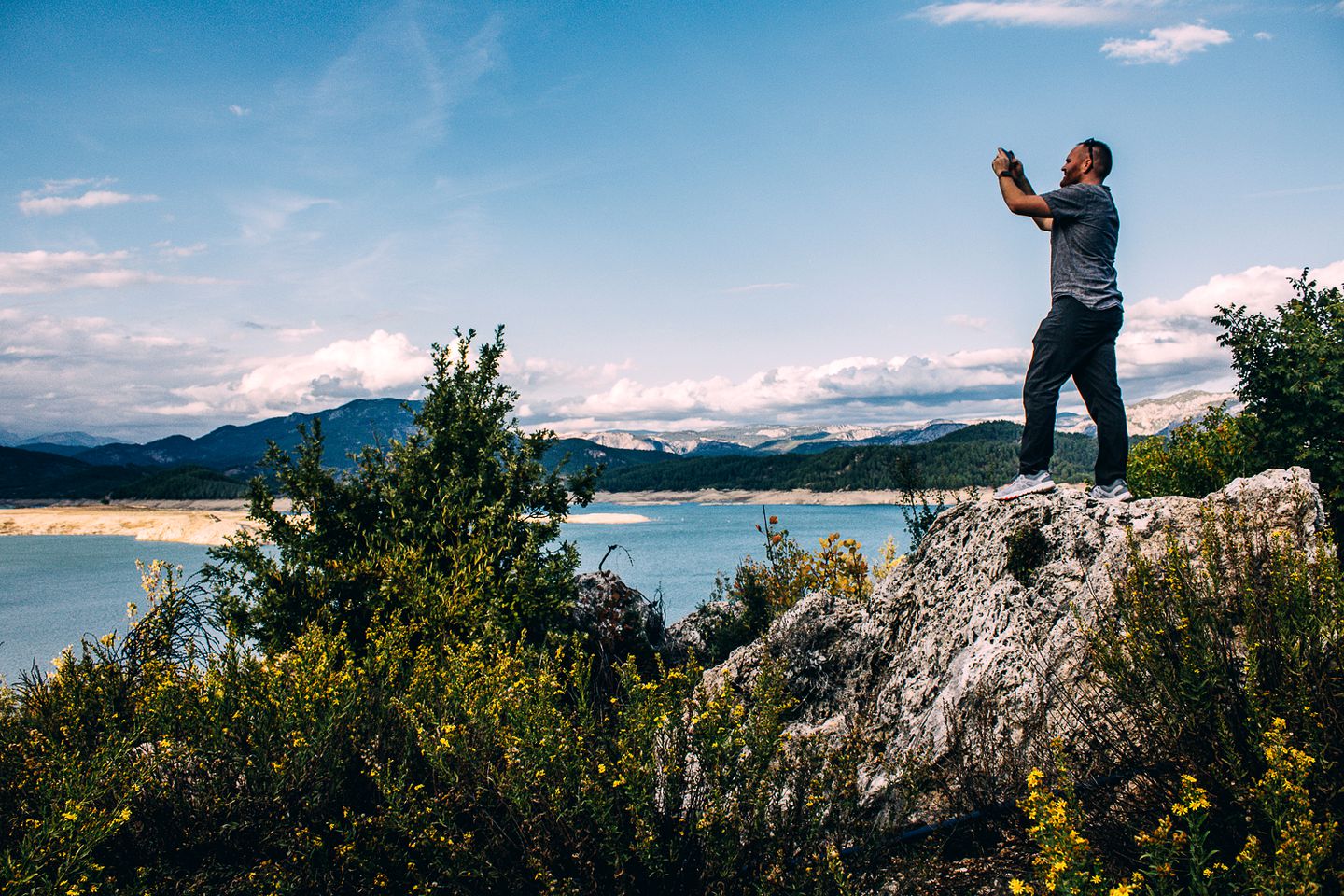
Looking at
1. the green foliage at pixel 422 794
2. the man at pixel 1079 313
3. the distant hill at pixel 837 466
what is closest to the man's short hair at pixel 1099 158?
the man at pixel 1079 313

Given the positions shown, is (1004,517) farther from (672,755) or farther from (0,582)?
(0,582)

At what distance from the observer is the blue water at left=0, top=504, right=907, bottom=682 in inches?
904

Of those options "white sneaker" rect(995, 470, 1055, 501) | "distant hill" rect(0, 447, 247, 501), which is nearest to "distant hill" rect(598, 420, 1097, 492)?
"distant hill" rect(0, 447, 247, 501)

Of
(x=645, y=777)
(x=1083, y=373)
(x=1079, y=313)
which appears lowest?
(x=645, y=777)

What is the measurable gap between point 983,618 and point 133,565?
172 feet

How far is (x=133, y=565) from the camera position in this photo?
44781 millimetres

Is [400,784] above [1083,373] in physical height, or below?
below

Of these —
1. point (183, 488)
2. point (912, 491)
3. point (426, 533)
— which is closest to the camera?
point (426, 533)

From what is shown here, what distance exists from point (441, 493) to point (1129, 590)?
5940mm

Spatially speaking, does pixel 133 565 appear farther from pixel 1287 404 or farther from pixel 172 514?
pixel 1287 404

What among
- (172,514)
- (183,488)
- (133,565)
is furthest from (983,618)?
(183,488)

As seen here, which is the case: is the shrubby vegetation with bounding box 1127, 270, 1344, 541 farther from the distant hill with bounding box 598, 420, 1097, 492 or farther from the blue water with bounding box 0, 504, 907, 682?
the distant hill with bounding box 598, 420, 1097, 492

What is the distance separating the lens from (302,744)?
3.30 meters

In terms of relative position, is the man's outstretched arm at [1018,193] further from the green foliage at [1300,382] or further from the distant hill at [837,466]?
the distant hill at [837,466]
